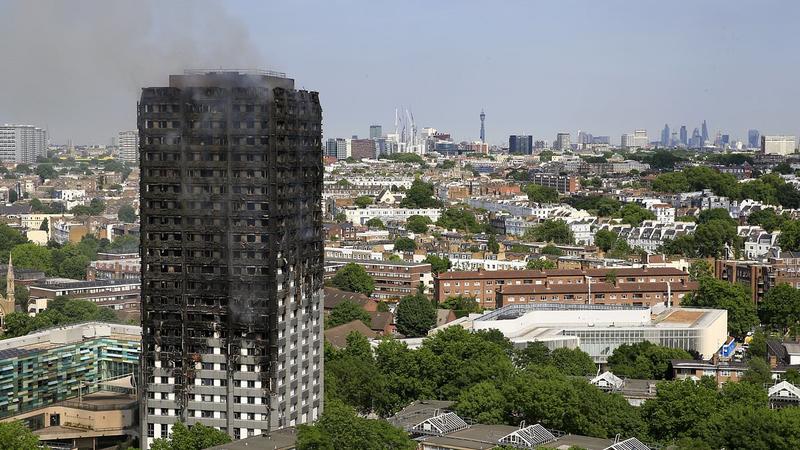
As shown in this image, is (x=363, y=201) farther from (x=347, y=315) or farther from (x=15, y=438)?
(x=15, y=438)

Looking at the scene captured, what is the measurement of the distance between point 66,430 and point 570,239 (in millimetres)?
40715

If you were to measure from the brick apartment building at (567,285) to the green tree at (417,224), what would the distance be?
71.7ft

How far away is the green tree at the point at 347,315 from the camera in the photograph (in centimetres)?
3775

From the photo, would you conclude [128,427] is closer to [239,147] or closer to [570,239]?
[239,147]

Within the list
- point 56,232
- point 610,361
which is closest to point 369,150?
point 56,232

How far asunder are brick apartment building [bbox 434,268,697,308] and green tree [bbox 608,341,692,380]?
9762mm

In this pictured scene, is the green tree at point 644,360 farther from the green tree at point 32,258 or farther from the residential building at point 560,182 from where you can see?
the residential building at point 560,182

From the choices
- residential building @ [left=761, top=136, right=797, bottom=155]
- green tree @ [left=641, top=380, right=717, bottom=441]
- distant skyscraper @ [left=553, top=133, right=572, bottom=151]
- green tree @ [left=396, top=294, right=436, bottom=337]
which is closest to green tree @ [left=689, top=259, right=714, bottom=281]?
green tree @ [left=396, top=294, right=436, bottom=337]

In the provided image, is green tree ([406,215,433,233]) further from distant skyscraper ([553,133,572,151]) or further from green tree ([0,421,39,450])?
distant skyscraper ([553,133,572,151])

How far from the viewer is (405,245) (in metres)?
57.3

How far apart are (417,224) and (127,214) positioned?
13.9 m

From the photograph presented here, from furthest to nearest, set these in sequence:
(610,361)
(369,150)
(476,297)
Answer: (369,150), (476,297), (610,361)

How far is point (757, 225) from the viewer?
65.7m

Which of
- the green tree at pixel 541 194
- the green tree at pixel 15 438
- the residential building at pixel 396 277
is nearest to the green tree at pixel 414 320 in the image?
the residential building at pixel 396 277
